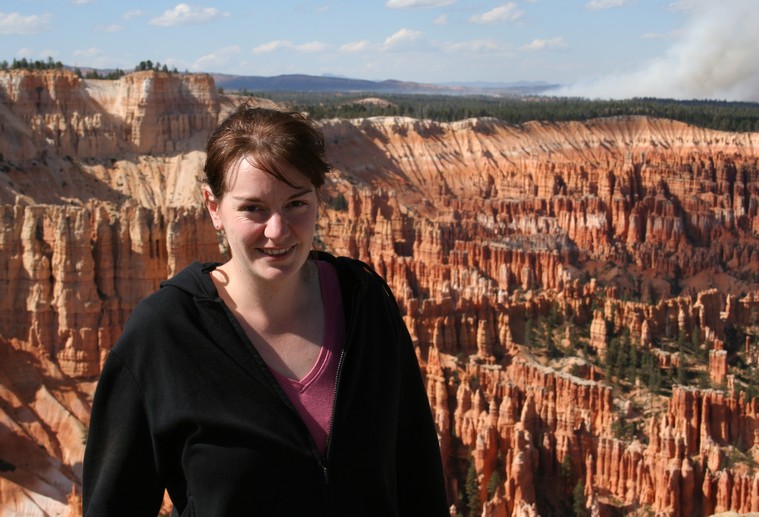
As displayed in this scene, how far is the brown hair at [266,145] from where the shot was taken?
133 inches

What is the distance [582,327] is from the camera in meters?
37.8

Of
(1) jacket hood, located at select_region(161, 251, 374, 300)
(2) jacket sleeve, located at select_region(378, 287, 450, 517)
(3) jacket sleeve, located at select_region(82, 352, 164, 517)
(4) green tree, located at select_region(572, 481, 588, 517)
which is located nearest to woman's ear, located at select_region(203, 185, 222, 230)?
(1) jacket hood, located at select_region(161, 251, 374, 300)

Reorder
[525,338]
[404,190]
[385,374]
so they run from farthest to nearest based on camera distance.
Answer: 1. [404,190]
2. [525,338]
3. [385,374]

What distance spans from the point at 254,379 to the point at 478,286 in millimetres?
41618

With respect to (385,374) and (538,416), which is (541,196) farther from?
(385,374)

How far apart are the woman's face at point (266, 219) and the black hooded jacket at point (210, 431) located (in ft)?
0.74

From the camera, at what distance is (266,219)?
3.49m

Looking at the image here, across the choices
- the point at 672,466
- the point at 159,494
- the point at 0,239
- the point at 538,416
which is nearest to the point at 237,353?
the point at 159,494

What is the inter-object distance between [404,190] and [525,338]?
3868 centimetres

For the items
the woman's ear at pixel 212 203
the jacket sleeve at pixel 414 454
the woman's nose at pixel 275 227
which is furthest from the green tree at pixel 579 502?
the woman's nose at pixel 275 227

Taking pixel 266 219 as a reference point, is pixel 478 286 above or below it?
below

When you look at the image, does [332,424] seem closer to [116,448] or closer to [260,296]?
[260,296]

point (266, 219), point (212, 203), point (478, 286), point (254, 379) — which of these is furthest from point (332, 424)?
point (478, 286)

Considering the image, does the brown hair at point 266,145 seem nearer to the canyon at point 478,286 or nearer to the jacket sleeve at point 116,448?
the jacket sleeve at point 116,448
